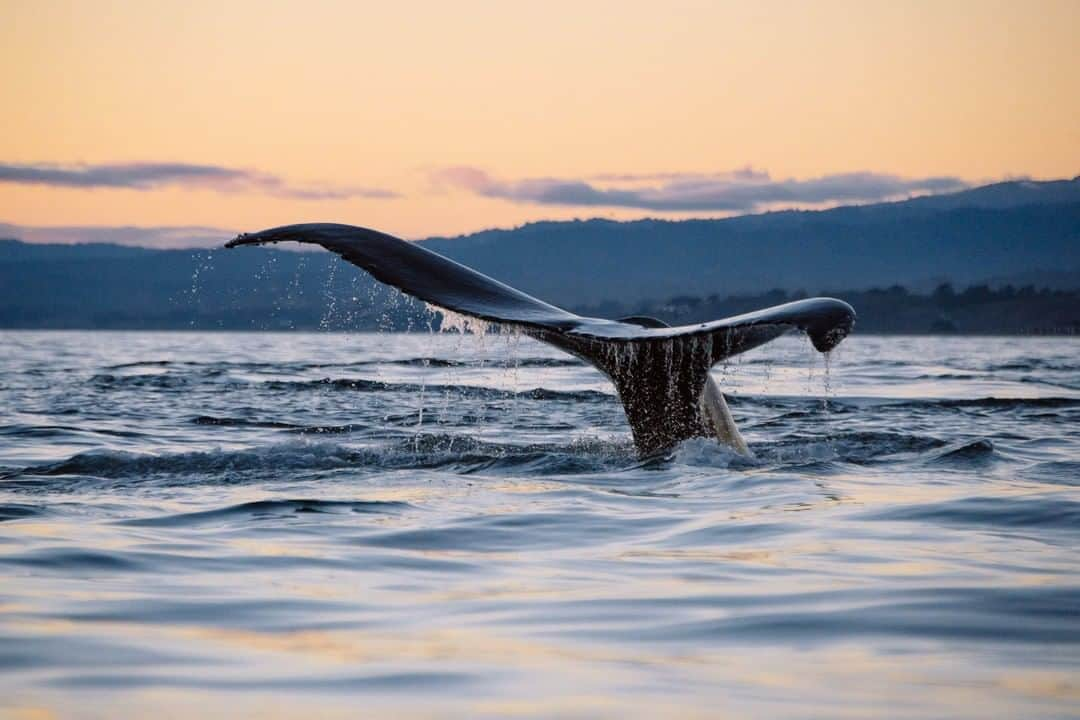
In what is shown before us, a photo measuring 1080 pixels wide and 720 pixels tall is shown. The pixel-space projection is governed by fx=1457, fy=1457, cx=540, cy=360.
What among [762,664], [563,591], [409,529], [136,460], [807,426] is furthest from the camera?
[807,426]

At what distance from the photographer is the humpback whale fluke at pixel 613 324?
7.14 metres

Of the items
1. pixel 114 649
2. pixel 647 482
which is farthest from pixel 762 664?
pixel 647 482

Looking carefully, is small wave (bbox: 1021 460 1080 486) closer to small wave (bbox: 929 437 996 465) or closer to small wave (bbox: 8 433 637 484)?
small wave (bbox: 929 437 996 465)

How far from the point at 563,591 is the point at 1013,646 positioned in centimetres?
156

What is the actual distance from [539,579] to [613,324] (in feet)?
9.64

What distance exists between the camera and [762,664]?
13.3ft

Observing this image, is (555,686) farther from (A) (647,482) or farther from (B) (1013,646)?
(A) (647,482)

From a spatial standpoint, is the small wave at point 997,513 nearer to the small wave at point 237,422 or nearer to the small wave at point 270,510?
the small wave at point 270,510

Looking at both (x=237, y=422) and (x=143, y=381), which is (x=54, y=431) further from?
(x=143, y=381)

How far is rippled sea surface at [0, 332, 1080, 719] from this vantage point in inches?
148

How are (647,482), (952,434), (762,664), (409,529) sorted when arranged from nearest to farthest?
1. (762,664)
2. (409,529)
3. (647,482)
4. (952,434)

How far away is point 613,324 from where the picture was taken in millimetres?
8125

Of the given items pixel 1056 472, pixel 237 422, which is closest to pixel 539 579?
pixel 1056 472

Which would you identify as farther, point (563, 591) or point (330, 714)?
point (563, 591)
